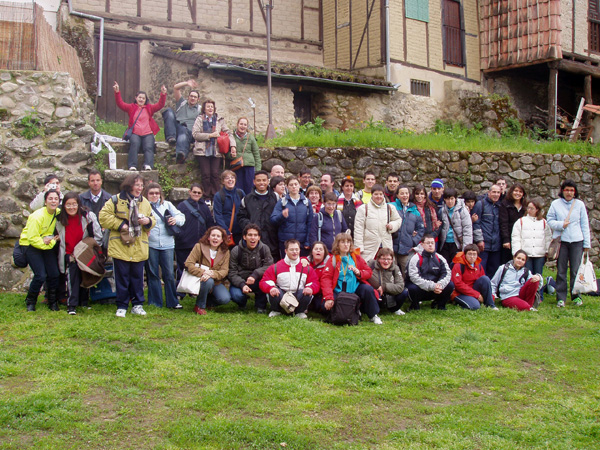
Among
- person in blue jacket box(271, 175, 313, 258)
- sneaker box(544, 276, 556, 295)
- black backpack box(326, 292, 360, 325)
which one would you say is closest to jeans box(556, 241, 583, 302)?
sneaker box(544, 276, 556, 295)

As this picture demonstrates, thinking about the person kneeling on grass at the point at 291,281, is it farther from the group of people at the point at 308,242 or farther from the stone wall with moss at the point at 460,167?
the stone wall with moss at the point at 460,167

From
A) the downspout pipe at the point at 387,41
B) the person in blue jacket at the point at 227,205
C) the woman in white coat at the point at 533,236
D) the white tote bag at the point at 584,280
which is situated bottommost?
the white tote bag at the point at 584,280

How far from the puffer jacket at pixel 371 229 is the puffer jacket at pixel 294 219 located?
64 cm

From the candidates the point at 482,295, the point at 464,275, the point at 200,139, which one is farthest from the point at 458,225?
the point at 200,139

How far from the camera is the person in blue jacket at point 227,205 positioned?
752cm

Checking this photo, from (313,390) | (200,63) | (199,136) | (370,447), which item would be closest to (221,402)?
(313,390)

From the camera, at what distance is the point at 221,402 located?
4.19 metres

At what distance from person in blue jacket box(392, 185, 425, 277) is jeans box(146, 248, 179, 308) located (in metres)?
2.91

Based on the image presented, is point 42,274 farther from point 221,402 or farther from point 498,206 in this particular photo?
point 498,206

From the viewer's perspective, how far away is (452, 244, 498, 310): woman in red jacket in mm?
7500

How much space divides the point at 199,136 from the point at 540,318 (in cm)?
519

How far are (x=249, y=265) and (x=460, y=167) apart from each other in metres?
6.20

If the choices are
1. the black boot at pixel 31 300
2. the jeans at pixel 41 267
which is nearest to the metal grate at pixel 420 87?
the jeans at pixel 41 267

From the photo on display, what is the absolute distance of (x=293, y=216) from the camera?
7.29 m
